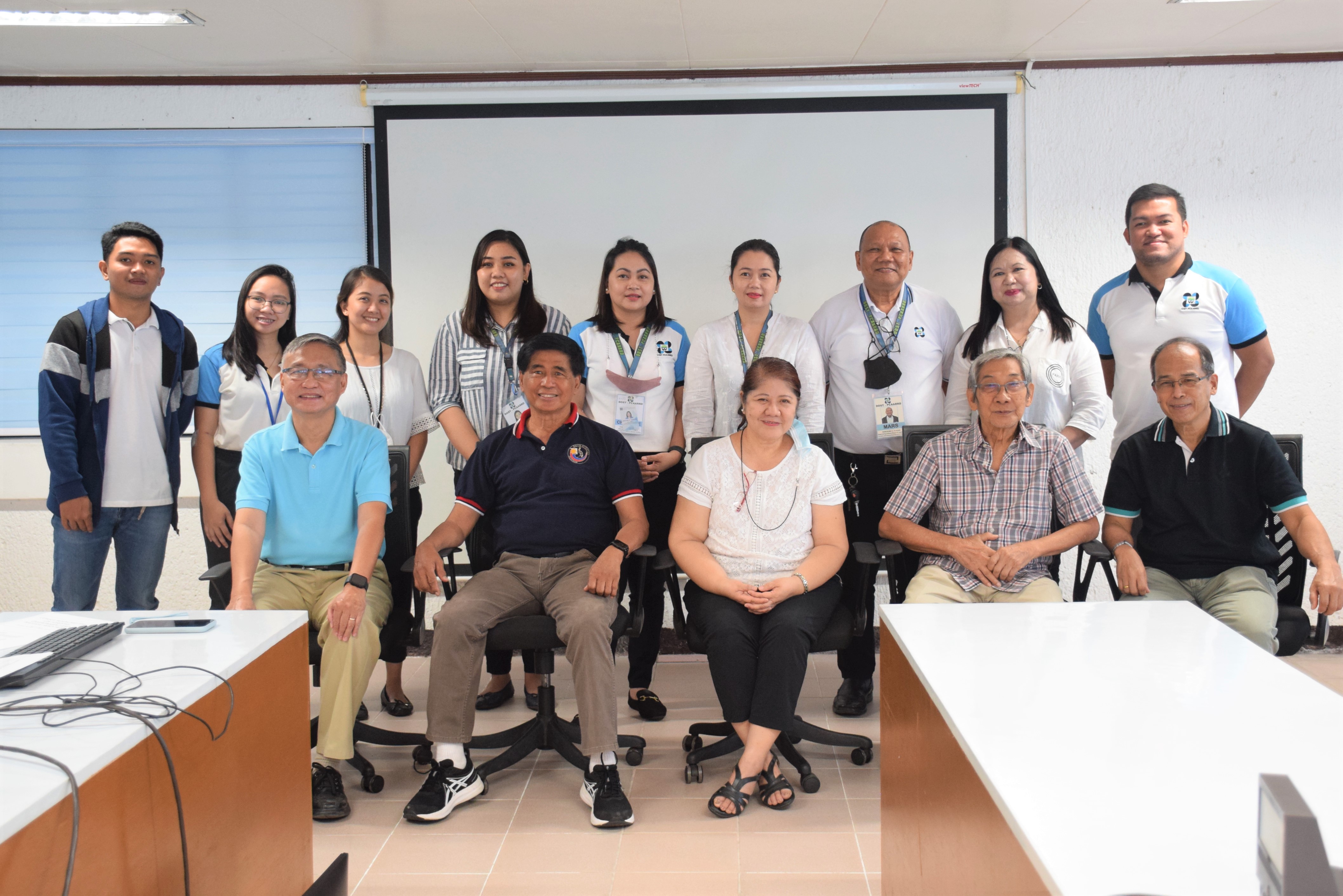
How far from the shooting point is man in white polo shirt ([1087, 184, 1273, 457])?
307cm

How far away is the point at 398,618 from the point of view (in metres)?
2.80

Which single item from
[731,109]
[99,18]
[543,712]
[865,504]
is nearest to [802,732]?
[543,712]

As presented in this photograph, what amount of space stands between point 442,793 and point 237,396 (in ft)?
5.14

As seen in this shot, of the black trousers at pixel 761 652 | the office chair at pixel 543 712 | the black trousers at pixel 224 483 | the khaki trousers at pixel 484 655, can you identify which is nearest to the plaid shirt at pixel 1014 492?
the black trousers at pixel 761 652

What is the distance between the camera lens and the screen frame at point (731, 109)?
4176 millimetres

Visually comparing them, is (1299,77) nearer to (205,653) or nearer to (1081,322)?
(1081,322)

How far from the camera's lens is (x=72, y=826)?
1154 millimetres

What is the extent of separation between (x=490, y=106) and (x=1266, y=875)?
13.8 feet

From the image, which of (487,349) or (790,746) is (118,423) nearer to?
(487,349)

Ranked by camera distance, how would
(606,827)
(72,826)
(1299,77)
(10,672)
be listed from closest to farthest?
(72,826) → (10,672) → (606,827) → (1299,77)

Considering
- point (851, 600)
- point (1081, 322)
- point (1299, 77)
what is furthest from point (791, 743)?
point (1299, 77)

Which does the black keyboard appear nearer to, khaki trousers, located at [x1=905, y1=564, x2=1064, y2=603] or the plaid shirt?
khaki trousers, located at [x1=905, y1=564, x2=1064, y2=603]

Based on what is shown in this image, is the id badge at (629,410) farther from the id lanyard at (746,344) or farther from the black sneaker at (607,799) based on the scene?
the black sneaker at (607,799)

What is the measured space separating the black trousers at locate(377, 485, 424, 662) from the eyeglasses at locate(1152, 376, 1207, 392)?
2.30 meters
